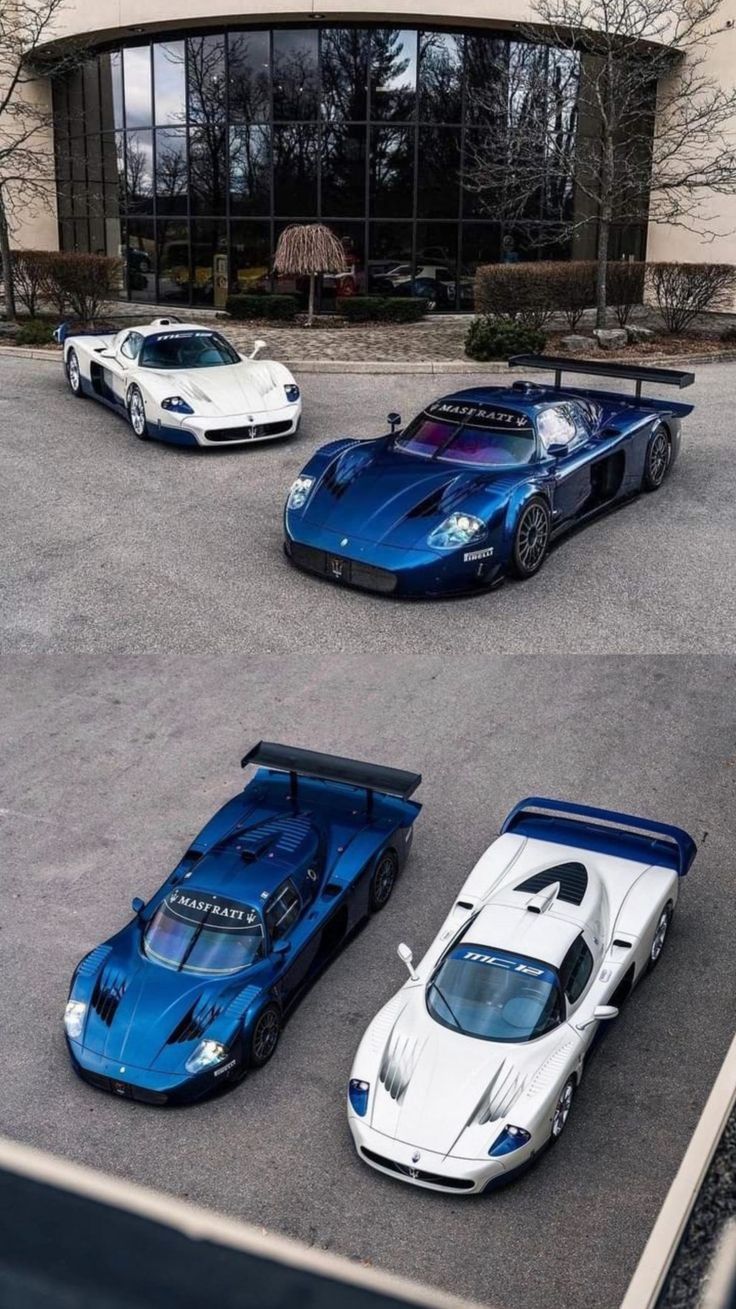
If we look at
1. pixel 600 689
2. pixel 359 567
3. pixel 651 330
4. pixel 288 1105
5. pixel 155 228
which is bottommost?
pixel 288 1105

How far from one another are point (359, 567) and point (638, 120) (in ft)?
65.3

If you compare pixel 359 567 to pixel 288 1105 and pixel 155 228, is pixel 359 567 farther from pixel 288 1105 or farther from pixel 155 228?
pixel 155 228

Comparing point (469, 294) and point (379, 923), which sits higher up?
point (469, 294)

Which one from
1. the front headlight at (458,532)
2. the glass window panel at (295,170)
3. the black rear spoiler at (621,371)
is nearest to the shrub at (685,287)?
the glass window panel at (295,170)

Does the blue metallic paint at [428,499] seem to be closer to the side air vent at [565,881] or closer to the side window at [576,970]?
the side air vent at [565,881]

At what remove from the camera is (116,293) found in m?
29.6

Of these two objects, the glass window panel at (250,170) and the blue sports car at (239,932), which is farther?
the glass window panel at (250,170)

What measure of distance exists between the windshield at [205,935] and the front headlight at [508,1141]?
1.79 metres

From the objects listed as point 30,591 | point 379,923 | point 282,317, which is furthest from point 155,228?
point 379,923

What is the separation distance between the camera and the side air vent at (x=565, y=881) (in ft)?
23.7

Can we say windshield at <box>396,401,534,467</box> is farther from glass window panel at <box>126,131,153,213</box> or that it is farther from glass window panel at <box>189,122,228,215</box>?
A: glass window panel at <box>126,131,153,213</box>

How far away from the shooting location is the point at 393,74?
25734 millimetres

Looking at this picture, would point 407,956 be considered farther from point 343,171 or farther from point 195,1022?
point 343,171

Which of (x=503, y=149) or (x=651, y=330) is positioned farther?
(x=503, y=149)
